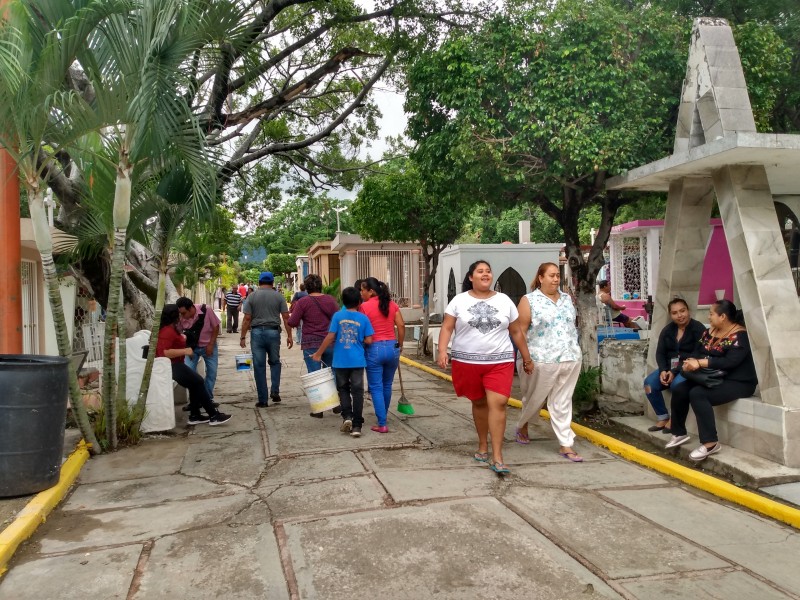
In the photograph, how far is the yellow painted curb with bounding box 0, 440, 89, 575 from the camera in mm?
3928

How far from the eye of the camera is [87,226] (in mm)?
7148

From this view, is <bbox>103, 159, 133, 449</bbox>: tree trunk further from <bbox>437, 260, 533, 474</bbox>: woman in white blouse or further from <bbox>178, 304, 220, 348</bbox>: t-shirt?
<bbox>437, 260, 533, 474</bbox>: woman in white blouse

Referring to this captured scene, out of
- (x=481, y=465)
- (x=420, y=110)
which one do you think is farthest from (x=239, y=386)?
(x=481, y=465)

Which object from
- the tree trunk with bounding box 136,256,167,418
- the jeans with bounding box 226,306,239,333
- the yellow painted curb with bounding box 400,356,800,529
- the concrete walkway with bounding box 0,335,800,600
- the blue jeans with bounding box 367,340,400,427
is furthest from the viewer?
the jeans with bounding box 226,306,239,333

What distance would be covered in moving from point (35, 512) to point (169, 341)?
318cm

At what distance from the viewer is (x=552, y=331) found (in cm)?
593

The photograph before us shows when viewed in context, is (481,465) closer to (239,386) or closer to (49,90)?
(49,90)

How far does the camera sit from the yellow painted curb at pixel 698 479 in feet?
14.8

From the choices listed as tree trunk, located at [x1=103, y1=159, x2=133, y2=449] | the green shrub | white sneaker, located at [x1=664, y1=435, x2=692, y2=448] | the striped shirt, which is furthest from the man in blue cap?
the striped shirt

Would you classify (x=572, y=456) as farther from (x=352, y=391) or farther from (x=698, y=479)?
(x=352, y=391)

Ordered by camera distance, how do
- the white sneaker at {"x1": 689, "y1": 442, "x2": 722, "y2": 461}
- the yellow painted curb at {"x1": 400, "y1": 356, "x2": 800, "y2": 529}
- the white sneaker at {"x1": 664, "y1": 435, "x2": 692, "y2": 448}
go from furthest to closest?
1. the white sneaker at {"x1": 664, "y1": 435, "x2": 692, "y2": 448}
2. the white sneaker at {"x1": 689, "y1": 442, "x2": 722, "y2": 461}
3. the yellow painted curb at {"x1": 400, "y1": 356, "x2": 800, "y2": 529}

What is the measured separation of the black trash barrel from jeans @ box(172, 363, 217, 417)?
7.94 feet

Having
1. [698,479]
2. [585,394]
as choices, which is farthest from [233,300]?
[698,479]

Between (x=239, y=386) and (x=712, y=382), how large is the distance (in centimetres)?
791
